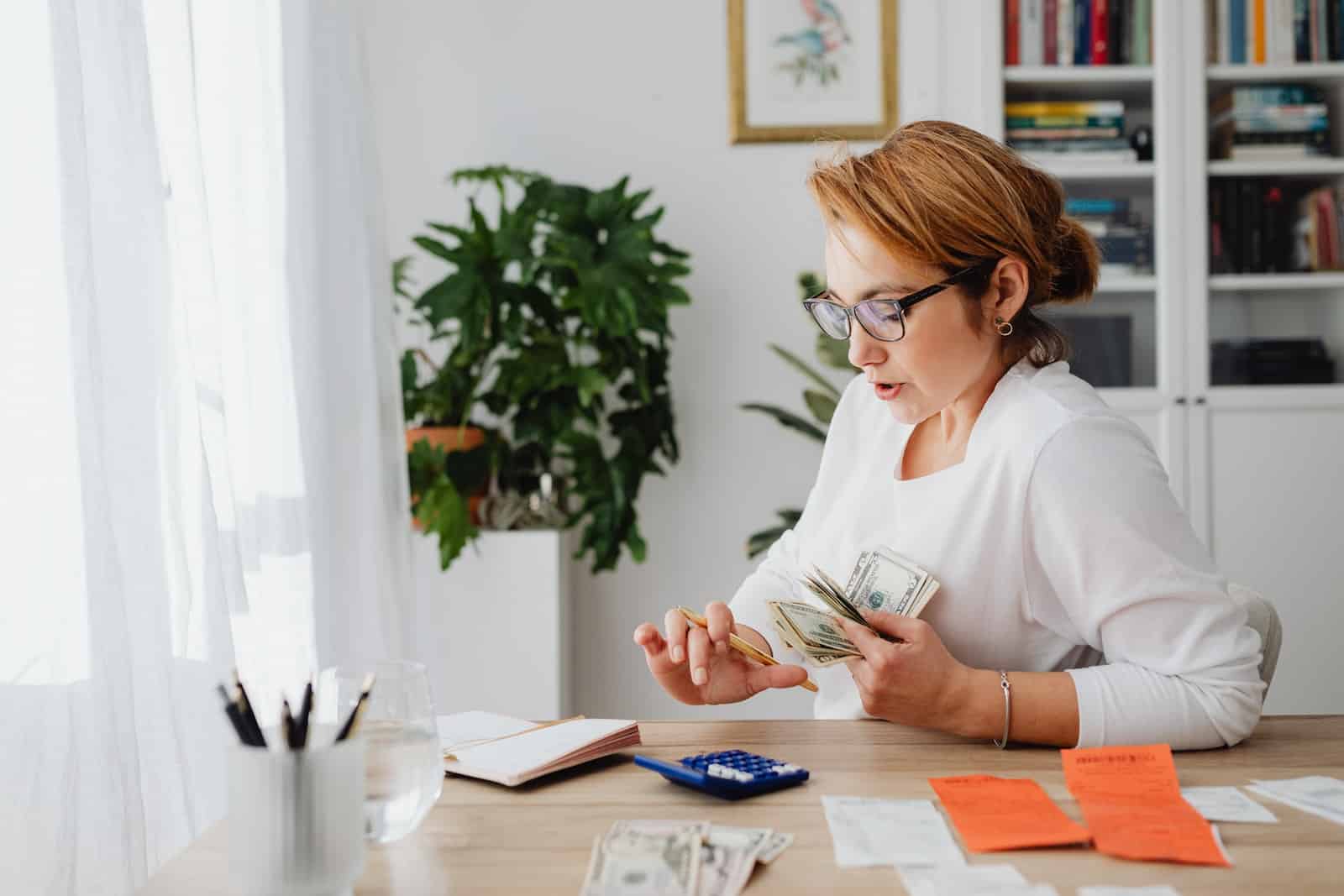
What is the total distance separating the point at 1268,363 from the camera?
3061 millimetres

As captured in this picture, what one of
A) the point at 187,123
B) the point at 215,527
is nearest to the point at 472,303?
the point at 187,123

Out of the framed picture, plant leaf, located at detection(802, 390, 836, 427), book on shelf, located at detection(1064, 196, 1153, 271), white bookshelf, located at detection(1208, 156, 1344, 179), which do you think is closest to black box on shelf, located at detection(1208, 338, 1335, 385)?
book on shelf, located at detection(1064, 196, 1153, 271)

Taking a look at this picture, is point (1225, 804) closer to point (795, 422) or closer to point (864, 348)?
point (864, 348)

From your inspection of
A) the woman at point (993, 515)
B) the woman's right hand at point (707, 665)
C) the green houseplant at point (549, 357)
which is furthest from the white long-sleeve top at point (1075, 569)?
the green houseplant at point (549, 357)

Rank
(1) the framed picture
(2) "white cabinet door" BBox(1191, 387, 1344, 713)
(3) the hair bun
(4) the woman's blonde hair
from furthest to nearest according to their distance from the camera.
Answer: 1. (1) the framed picture
2. (2) "white cabinet door" BBox(1191, 387, 1344, 713)
3. (3) the hair bun
4. (4) the woman's blonde hair

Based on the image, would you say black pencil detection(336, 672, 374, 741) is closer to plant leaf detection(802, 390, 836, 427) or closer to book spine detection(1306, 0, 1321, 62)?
plant leaf detection(802, 390, 836, 427)

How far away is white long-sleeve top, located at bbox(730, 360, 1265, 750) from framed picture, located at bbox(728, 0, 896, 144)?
2.04 m

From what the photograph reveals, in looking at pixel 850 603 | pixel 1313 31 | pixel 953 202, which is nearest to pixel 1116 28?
pixel 1313 31

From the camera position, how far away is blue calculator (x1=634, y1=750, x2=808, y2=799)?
1008mm

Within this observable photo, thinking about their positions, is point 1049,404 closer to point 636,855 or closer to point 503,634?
point 636,855

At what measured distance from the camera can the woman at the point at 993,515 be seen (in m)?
Result: 1.17

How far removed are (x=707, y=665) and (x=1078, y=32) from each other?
2.47 m

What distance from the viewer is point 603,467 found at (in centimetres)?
302

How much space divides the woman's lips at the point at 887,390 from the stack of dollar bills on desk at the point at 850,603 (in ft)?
0.63
